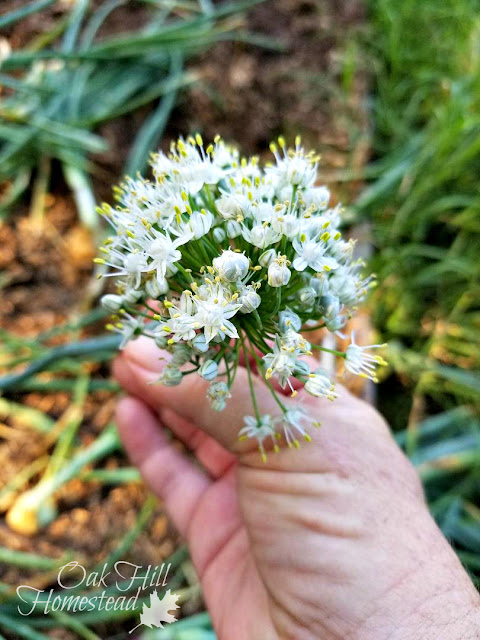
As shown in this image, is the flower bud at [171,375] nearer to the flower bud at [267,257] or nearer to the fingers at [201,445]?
the flower bud at [267,257]

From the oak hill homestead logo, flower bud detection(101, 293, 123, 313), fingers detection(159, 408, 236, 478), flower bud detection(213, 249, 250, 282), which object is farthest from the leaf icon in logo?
flower bud detection(213, 249, 250, 282)

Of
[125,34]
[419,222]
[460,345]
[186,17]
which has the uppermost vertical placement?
[186,17]

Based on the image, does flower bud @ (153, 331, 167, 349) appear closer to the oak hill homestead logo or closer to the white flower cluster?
the white flower cluster

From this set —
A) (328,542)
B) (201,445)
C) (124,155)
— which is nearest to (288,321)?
(328,542)

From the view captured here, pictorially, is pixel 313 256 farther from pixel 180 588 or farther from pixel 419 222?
pixel 419 222

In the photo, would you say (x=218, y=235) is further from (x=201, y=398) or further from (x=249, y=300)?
(x=201, y=398)

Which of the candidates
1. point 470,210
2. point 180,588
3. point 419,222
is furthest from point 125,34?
point 180,588
